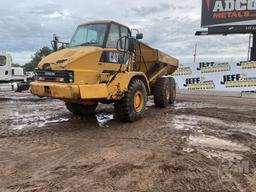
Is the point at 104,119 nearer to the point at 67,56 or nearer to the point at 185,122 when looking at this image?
the point at 185,122

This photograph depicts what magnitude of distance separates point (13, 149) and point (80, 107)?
4.65 m

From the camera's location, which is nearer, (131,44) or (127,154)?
(127,154)

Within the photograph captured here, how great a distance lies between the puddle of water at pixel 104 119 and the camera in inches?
411

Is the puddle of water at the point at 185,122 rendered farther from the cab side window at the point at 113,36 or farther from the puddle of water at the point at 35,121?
the puddle of water at the point at 35,121

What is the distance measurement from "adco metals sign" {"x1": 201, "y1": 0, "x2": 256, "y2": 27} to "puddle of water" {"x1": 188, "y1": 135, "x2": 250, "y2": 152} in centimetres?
2129

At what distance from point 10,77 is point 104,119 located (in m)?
12.4

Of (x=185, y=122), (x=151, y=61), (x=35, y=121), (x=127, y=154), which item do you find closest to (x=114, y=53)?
(x=185, y=122)

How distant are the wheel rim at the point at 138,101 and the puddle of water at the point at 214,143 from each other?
94.4 inches

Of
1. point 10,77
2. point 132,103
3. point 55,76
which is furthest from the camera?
point 10,77

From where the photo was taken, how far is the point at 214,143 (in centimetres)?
813

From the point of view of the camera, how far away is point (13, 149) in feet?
24.4

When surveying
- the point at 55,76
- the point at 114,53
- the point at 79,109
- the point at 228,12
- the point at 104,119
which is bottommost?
the point at 104,119

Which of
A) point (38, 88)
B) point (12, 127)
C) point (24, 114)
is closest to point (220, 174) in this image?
point (38, 88)

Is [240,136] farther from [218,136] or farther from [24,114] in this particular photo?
[24,114]
